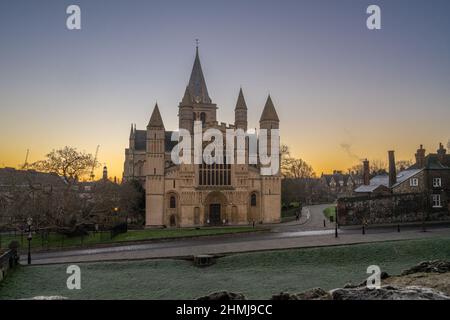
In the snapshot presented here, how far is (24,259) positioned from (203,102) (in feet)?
123

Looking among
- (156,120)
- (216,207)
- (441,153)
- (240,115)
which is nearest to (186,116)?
(156,120)

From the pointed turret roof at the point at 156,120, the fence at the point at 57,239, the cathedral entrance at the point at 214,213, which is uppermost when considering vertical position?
the pointed turret roof at the point at 156,120

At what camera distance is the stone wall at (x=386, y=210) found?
130 feet

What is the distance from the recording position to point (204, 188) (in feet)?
154

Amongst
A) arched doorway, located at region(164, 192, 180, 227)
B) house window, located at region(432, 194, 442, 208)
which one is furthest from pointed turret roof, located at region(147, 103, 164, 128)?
house window, located at region(432, 194, 442, 208)

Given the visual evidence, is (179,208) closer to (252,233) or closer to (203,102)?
(252,233)

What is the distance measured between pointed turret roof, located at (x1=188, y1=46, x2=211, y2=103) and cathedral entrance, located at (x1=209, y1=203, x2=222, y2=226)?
741 inches

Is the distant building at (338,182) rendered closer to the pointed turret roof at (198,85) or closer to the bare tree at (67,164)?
the pointed turret roof at (198,85)

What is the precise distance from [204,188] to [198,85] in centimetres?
2045

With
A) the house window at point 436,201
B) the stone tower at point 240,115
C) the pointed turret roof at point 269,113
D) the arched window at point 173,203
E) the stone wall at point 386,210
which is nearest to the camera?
the stone wall at point 386,210

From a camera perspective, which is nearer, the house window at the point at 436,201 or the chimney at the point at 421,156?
the house window at the point at 436,201

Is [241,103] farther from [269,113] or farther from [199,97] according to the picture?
[199,97]

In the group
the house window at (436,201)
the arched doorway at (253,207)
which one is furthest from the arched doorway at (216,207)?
the house window at (436,201)
